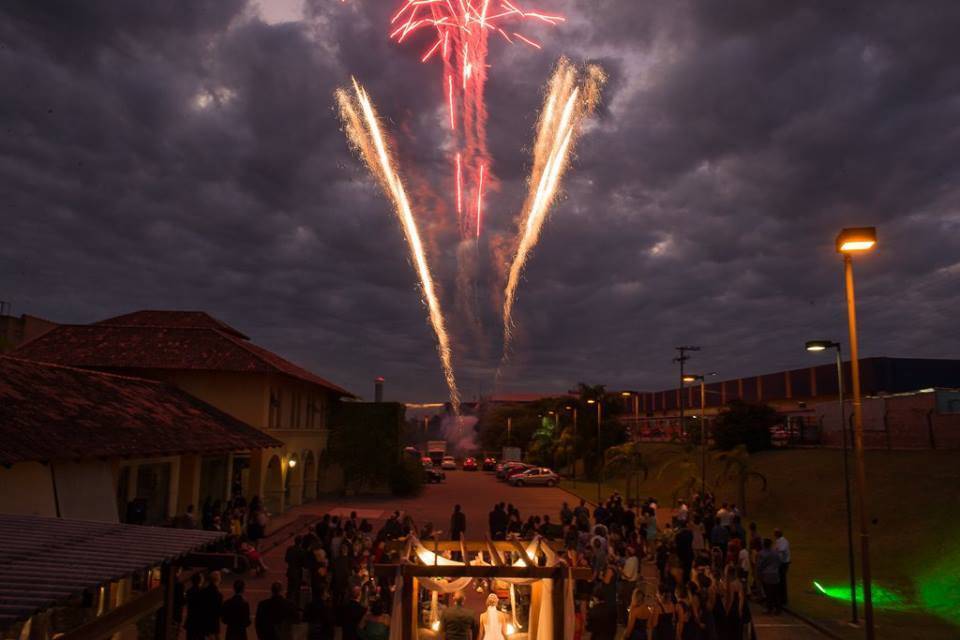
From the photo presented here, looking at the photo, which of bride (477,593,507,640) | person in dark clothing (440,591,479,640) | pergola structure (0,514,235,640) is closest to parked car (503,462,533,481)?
person in dark clothing (440,591,479,640)

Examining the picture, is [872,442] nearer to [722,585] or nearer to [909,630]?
[909,630]

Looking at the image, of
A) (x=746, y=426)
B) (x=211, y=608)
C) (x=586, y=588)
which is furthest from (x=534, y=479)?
(x=211, y=608)

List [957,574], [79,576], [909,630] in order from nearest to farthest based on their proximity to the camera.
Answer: [79,576] < [909,630] < [957,574]

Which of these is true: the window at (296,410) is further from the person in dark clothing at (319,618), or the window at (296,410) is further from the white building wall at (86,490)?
the person in dark clothing at (319,618)

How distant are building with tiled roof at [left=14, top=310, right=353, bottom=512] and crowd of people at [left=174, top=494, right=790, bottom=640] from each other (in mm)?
8862

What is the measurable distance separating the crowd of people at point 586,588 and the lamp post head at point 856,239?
5.85m

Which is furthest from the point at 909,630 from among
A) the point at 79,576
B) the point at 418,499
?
the point at 418,499

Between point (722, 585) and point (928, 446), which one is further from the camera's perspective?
point (928, 446)

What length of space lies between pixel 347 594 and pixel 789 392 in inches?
1956

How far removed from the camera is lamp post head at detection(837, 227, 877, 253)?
11.1 m

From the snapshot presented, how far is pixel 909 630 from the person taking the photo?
13.3m

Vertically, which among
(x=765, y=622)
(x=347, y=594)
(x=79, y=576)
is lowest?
(x=765, y=622)

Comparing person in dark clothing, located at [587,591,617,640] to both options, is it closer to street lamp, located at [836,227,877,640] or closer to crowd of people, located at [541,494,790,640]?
crowd of people, located at [541,494,790,640]

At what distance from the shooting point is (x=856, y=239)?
11227 millimetres
